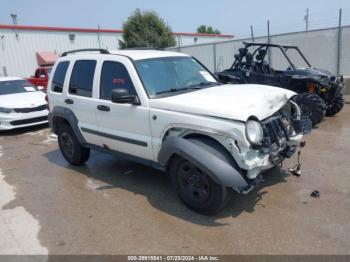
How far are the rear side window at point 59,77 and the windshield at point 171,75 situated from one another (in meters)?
1.83

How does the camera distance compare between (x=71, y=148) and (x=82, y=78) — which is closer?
(x=82, y=78)

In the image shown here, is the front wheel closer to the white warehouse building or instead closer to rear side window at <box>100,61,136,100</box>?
rear side window at <box>100,61,136,100</box>

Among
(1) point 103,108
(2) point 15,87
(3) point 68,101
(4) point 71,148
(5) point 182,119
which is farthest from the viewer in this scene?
(2) point 15,87

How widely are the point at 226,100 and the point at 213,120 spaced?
0.36 m

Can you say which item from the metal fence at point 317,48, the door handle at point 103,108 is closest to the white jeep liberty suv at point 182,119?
the door handle at point 103,108

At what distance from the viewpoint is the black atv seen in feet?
24.6

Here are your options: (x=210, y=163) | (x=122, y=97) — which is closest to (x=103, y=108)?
(x=122, y=97)

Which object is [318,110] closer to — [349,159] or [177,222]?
[349,159]

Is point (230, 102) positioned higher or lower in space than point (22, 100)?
higher

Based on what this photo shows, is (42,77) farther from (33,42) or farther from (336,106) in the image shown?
(33,42)

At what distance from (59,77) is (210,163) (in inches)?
140

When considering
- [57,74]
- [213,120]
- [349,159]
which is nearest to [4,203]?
[57,74]

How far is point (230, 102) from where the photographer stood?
3691mm

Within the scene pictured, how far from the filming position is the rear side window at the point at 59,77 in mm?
5691
